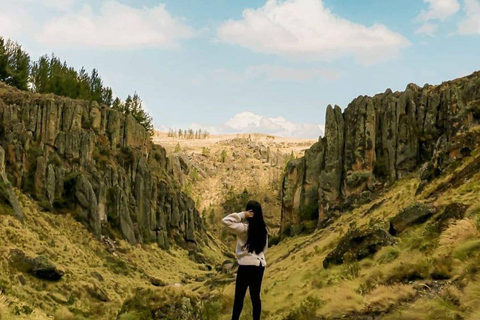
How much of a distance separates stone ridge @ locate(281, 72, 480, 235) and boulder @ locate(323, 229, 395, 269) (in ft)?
114

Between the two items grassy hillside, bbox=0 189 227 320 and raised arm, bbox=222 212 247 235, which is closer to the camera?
raised arm, bbox=222 212 247 235

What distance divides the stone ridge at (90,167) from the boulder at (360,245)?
44601mm

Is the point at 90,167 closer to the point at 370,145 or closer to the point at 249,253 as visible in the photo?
the point at 370,145

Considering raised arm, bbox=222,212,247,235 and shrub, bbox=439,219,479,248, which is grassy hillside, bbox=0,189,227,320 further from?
shrub, bbox=439,219,479,248

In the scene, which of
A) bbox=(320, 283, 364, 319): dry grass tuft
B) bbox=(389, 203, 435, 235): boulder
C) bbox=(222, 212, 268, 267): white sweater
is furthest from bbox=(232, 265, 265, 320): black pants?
bbox=(389, 203, 435, 235): boulder

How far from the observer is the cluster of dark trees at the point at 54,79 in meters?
88.6

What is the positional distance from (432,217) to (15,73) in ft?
289

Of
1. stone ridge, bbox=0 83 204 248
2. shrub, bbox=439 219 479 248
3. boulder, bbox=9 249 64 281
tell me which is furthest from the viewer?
stone ridge, bbox=0 83 204 248

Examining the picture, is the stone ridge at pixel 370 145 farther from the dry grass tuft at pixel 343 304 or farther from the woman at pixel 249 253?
the woman at pixel 249 253

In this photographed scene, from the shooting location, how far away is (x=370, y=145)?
6322cm

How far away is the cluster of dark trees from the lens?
291 ft

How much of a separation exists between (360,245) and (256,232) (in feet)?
33.3

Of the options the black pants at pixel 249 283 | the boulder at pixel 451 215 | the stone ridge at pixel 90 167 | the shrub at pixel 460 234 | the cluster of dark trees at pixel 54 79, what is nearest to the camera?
the black pants at pixel 249 283

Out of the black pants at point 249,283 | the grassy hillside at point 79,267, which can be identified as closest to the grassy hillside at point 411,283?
the black pants at point 249,283
